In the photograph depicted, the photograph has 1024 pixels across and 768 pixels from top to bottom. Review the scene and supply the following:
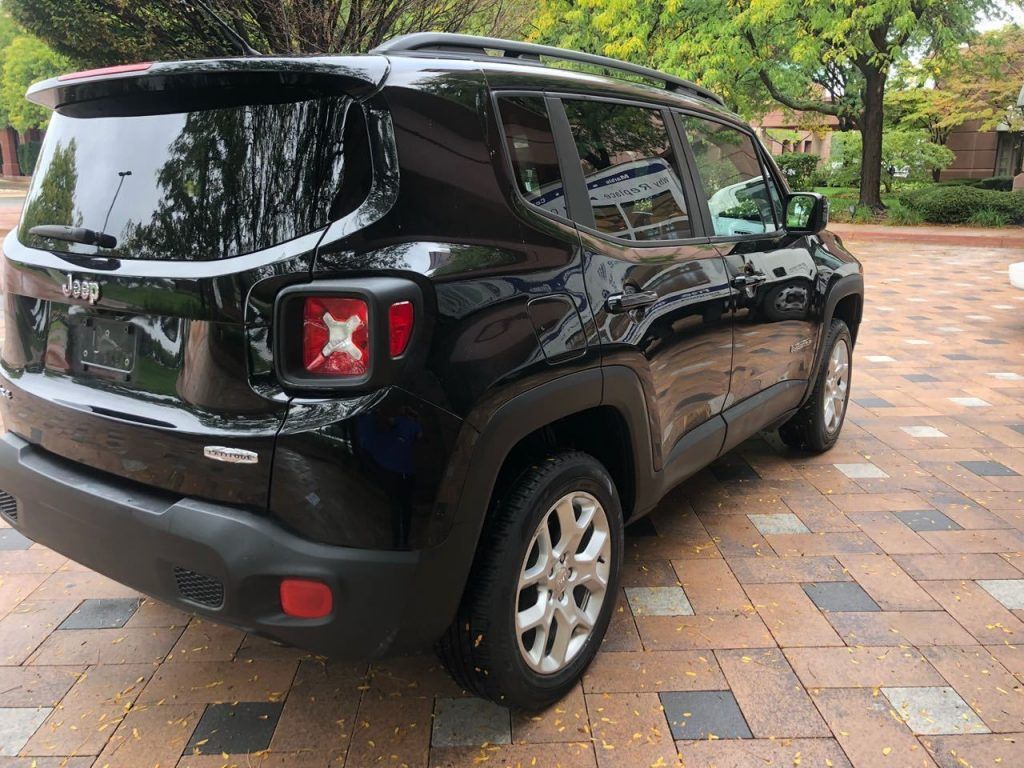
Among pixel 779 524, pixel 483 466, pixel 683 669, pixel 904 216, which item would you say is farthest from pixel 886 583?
pixel 904 216

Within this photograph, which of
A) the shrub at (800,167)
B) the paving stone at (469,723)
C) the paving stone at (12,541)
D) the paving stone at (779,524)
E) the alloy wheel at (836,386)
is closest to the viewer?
the paving stone at (469,723)

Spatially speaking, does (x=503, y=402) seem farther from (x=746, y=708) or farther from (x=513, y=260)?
(x=746, y=708)

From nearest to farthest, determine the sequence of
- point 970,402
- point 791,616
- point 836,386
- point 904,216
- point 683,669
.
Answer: point 683,669 < point 791,616 < point 836,386 < point 970,402 < point 904,216

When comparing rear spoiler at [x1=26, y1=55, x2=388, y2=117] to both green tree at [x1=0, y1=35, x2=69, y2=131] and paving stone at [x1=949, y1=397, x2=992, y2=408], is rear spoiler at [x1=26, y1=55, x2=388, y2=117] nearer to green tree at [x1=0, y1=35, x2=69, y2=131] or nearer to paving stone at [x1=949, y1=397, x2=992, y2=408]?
paving stone at [x1=949, y1=397, x2=992, y2=408]

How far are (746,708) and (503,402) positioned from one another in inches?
48.6

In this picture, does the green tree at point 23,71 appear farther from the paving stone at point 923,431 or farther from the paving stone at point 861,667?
the paving stone at point 861,667

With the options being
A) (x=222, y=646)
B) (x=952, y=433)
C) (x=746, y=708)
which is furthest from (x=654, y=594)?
(x=952, y=433)

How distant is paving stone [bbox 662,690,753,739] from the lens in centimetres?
226

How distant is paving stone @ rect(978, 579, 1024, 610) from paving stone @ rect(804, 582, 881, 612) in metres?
0.50

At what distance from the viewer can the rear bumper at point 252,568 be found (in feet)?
5.85

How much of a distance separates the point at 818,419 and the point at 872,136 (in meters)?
18.9

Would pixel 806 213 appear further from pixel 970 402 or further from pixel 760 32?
pixel 760 32

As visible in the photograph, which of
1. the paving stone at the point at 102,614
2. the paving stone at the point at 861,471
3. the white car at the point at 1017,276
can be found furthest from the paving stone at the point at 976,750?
the white car at the point at 1017,276

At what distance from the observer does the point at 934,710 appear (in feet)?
7.72
